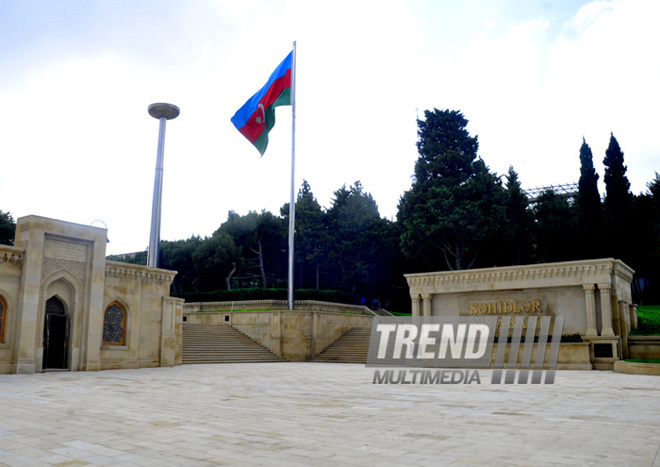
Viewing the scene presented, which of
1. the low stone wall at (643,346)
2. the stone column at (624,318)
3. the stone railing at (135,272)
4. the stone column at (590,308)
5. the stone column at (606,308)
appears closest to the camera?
the stone railing at (135,272)

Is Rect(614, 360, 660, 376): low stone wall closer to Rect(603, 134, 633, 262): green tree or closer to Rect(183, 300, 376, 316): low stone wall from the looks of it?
Rect(183, 300, 376, 316): low stone wall

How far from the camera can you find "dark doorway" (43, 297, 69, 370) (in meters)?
18.9

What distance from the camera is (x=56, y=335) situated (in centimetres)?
1930

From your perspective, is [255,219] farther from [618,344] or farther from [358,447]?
[358,447]

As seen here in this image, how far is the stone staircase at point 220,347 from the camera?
1025 inches

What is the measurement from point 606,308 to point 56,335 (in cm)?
2201

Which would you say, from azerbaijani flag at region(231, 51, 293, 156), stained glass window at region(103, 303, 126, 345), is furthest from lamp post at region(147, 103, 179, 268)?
stained glass window at region(103, 303, 126, 345)

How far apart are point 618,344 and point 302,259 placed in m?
30.9

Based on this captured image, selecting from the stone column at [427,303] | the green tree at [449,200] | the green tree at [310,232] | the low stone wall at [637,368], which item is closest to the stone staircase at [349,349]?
the stone column at [427,303]

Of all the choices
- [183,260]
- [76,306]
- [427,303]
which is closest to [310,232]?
[183,260]

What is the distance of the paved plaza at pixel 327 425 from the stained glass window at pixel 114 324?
305 inches

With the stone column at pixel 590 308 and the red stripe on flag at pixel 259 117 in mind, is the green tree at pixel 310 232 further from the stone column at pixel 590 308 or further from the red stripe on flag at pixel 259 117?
the stone column at pixel 590 308

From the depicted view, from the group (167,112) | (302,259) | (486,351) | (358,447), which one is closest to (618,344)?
(486,351)

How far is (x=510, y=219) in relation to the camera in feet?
137
